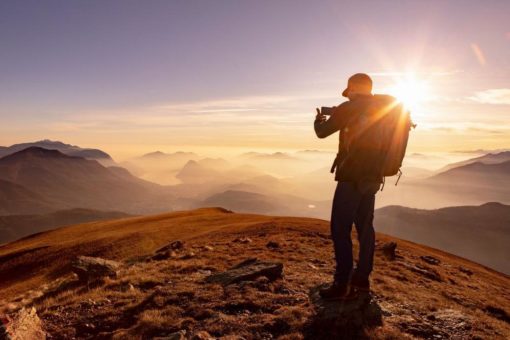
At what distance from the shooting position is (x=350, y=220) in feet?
24.5

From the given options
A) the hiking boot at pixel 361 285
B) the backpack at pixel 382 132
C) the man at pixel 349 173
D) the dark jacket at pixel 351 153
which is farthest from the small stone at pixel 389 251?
the dark jacket at pixel 351 153

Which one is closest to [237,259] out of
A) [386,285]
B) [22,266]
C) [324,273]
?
[324,273]

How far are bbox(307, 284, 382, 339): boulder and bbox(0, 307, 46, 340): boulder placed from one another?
514 centimetres

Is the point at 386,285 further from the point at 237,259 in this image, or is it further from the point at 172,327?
the point at 172,327

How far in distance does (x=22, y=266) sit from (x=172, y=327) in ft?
83.2

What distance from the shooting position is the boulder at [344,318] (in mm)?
7059

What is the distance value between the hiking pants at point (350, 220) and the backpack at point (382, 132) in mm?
571

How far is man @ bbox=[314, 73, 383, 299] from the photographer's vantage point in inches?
276

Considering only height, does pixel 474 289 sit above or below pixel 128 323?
below

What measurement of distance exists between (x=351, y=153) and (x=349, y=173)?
388 millimetres

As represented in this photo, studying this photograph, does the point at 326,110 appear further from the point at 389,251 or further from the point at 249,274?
the point at 389,251

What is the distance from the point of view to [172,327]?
7562 mm

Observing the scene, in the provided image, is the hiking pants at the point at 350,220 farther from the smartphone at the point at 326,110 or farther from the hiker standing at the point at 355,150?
the smartphone at the point at 326,110

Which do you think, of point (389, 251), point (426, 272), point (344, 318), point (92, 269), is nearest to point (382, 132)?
point (344, 318)
